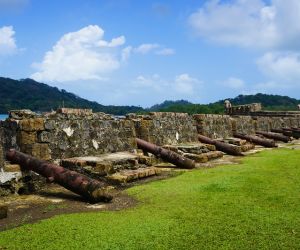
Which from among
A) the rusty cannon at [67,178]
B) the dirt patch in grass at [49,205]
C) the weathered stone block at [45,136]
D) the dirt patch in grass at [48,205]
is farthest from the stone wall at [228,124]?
the rusty cannon at [67,178]

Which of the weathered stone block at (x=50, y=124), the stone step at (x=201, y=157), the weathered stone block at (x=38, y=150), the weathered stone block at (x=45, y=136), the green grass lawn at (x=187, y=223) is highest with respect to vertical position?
the weathered stone block at (x=50, y=124)

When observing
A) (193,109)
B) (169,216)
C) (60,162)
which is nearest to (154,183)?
(60,162)

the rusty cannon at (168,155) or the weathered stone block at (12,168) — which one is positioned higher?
the weathered stone block at (12,168)

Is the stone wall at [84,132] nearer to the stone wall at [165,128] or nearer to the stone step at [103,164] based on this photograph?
the stone wall at [165,128]

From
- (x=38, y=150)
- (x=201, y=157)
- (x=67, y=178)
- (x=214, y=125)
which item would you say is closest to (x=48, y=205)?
(x=67, y=178)

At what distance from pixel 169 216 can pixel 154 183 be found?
8.77 feet

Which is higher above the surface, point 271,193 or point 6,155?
point 6,155

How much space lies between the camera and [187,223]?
5.15m

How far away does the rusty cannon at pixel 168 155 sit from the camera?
34.4 ft

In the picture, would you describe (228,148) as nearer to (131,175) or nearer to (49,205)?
(131,175)

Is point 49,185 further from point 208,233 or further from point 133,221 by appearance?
point 208,233

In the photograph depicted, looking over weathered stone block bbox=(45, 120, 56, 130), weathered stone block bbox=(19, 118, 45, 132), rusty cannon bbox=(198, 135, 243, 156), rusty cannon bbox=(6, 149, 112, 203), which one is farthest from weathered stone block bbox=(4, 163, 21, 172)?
rusty cannon bbox=(198, 135, 243, 156)

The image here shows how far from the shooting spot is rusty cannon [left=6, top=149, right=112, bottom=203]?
6.52 meters

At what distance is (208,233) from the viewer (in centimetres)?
475
